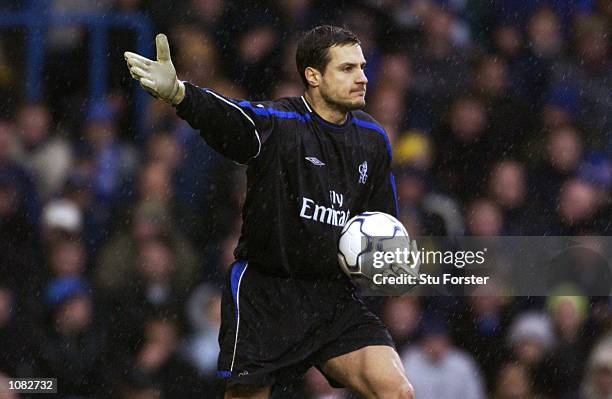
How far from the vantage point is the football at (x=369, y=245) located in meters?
4.72

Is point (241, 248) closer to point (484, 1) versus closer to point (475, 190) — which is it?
point (475, 190)

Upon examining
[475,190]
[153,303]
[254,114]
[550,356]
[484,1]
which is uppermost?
[484,1]

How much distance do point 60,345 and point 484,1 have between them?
3.79 m

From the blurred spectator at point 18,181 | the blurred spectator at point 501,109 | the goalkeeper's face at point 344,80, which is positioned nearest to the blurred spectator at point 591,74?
the blurred spectator at point 501,109

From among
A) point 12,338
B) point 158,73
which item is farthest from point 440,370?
point 158,73

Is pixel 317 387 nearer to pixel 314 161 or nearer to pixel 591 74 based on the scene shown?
pixel 314 161

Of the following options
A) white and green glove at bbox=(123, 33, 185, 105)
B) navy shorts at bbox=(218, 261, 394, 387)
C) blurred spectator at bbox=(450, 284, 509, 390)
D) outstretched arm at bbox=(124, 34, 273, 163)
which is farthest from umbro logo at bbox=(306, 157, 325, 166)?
blurred spectator at bbox=(450, 284, 509, 390)

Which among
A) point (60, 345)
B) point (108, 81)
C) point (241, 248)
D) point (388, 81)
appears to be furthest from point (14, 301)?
point (388, 81)

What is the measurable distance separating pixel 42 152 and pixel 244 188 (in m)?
1.28

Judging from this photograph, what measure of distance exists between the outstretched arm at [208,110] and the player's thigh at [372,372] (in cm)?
92

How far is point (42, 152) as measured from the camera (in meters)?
7.31

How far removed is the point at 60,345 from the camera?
6.67 meters

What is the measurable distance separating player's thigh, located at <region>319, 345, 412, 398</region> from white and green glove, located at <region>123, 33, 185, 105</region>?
4.31ft

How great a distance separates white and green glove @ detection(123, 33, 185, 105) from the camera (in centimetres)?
426
